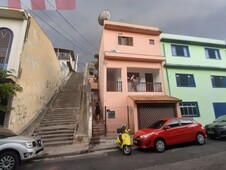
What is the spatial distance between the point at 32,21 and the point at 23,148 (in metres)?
9.58

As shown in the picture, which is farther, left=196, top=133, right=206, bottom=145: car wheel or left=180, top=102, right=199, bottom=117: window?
left=180, top=102, right=199, bottom=117: window

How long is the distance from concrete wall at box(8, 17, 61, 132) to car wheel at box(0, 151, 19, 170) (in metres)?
3.75

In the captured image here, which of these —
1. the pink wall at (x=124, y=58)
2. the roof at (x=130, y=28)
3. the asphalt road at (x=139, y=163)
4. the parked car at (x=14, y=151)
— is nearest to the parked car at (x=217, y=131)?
the asphalt road at (x=139, y=163)

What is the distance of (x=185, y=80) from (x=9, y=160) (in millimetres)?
15022

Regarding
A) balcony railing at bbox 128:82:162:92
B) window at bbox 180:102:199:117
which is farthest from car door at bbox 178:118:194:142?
balcony railing at bbox 128:82:162:92

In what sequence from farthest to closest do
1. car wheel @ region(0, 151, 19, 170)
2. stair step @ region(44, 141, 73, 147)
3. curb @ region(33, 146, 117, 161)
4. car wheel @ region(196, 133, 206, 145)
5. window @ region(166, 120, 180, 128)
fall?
car wheel @ region(196, 133, 206, 145) < stair step @ region(44, 141, 73, 147) < window @ region(166, 120, 180, 128) < curb @ region(33, 146, 117, 161) < car wheel @ region(0, 151, 19, 170)

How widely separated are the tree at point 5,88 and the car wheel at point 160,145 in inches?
304

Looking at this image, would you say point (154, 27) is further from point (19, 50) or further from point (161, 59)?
point (19, 50)

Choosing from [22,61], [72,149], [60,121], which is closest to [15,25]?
[22,61]

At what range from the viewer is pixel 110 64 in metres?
14.6

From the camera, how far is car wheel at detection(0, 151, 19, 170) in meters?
5.70

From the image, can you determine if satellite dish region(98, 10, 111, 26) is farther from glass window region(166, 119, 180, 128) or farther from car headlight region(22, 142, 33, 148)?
car headlight region(22, 142, 33, 148)

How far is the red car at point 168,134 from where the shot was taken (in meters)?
8.44

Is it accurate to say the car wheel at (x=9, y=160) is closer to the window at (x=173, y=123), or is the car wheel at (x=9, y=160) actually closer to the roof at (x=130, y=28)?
the window at (x=173, y=123)
